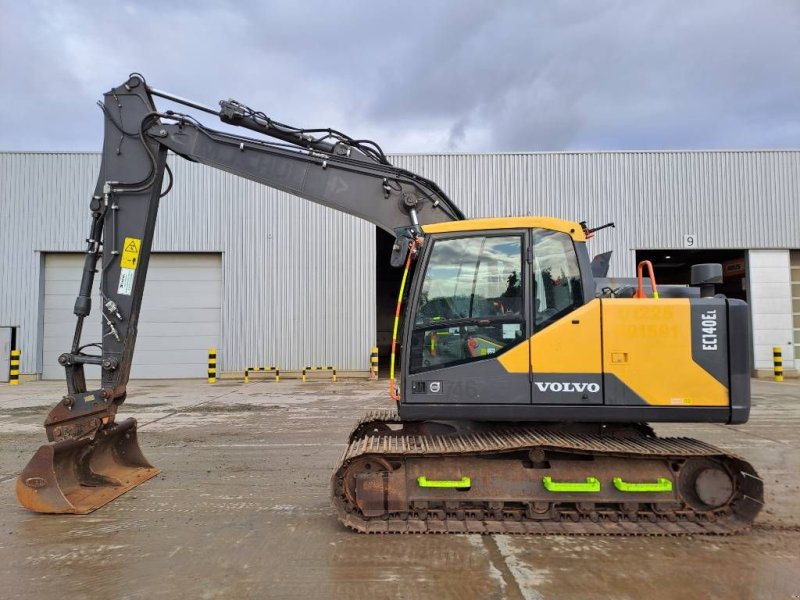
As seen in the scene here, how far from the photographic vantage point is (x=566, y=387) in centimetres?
424

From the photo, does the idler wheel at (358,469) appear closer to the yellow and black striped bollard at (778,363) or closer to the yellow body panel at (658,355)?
the yellow body panel at (658,355)

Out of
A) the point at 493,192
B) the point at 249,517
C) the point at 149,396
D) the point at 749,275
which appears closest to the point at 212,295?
the point at 149,396

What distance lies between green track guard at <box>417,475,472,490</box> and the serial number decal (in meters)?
2.31

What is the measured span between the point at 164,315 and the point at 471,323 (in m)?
16.5

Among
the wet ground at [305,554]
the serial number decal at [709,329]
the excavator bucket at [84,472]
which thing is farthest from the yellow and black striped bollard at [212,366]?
the serial number decal at [709,329]

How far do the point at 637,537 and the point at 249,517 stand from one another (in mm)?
3467

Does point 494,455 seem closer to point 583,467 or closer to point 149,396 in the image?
point 583,467

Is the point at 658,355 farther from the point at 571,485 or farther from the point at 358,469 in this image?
the point at 358,469

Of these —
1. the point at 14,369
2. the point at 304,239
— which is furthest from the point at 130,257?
the point at 14,369

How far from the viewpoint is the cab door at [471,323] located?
4293mm

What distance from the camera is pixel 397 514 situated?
4312 millimetres

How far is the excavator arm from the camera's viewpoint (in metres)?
5.23

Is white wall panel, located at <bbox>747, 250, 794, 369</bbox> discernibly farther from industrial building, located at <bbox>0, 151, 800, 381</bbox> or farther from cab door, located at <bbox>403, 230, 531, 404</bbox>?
cab door, located at <bbox>403, 230, 531, 404</bbox>

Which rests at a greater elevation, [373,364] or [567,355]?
[567,355]
